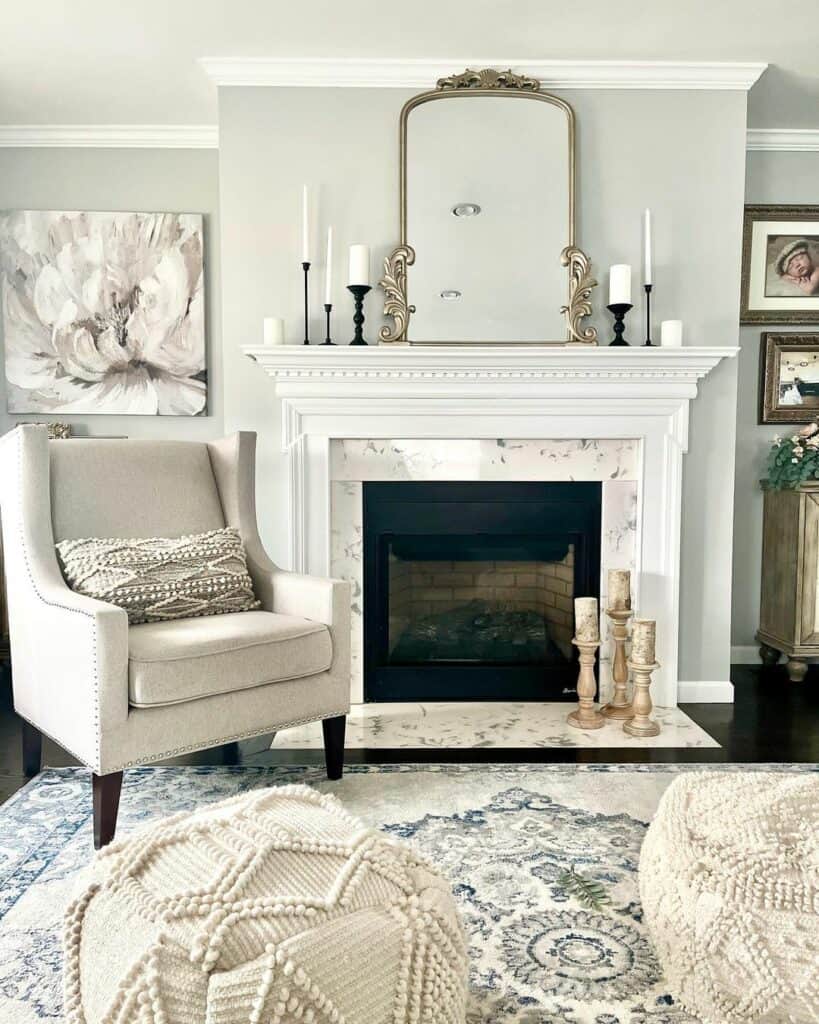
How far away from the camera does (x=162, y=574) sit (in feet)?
8.11

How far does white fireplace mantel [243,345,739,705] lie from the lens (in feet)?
10.2

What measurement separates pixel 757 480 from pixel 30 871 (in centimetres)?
328

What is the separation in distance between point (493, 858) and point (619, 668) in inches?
50.6

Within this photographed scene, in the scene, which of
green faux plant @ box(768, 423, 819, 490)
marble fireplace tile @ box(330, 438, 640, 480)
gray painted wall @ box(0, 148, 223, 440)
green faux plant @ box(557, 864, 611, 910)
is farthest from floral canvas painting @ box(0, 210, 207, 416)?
green faux plant @ box(557, 864, 611, 910)

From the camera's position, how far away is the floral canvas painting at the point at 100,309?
3.83 metres

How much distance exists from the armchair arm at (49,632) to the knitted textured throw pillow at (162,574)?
0.08 m

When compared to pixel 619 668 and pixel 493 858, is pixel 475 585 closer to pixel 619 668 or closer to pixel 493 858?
pixel 619 668

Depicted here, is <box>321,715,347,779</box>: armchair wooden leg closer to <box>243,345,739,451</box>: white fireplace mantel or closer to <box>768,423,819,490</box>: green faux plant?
<box>243,345,739,451</box>: white fireplace mantel

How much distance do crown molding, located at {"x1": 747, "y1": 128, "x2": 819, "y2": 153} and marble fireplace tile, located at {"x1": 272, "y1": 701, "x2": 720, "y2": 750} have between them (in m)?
2.48

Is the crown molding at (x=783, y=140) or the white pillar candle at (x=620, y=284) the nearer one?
the white pillar candle at (x=620, y=284)

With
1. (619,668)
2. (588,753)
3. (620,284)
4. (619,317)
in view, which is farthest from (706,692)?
(620,284)

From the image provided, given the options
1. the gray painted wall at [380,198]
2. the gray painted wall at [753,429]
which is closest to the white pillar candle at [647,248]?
the gray painted wall at [380,198]

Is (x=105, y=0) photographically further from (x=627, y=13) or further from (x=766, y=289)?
(x=766, y=289)

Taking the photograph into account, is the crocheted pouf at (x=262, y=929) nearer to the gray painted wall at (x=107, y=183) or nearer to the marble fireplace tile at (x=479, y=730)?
the marble fireplace tile at (x=479, y=730)
